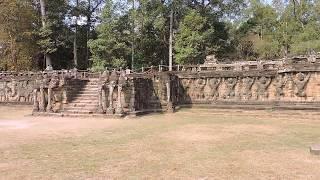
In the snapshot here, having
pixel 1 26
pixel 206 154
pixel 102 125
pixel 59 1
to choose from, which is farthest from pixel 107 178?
pixel 59 1

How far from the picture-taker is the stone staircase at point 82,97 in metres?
20.3

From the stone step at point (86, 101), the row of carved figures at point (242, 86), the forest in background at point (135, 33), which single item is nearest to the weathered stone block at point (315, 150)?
the row of carved figures at point (242, 86)

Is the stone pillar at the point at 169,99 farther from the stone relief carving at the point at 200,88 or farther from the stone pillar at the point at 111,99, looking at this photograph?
the stone pillar at the point at 111,99

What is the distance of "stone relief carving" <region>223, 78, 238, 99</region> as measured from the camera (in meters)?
20.9

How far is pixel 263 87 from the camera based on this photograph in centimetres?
1997

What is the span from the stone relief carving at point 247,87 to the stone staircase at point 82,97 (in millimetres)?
7561

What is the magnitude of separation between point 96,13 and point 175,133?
103 ft

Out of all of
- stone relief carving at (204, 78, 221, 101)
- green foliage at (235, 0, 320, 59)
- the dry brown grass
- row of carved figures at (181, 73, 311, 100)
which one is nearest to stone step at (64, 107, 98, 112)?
the dry brown grass

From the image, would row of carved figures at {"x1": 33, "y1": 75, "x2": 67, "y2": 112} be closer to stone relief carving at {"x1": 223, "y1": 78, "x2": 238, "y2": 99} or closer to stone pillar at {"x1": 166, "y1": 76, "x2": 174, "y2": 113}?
stone pillar at {"x1": 166, "y1": 76, "x2": 174, "y2": 113}

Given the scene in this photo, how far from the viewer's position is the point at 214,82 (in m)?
21.5

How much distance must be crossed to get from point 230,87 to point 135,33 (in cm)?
1813

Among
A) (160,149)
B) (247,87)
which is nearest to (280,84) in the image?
(247,87)

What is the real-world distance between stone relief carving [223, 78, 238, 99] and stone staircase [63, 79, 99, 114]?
6.81 m

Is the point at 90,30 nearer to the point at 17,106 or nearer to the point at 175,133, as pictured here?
the point at 17,106
